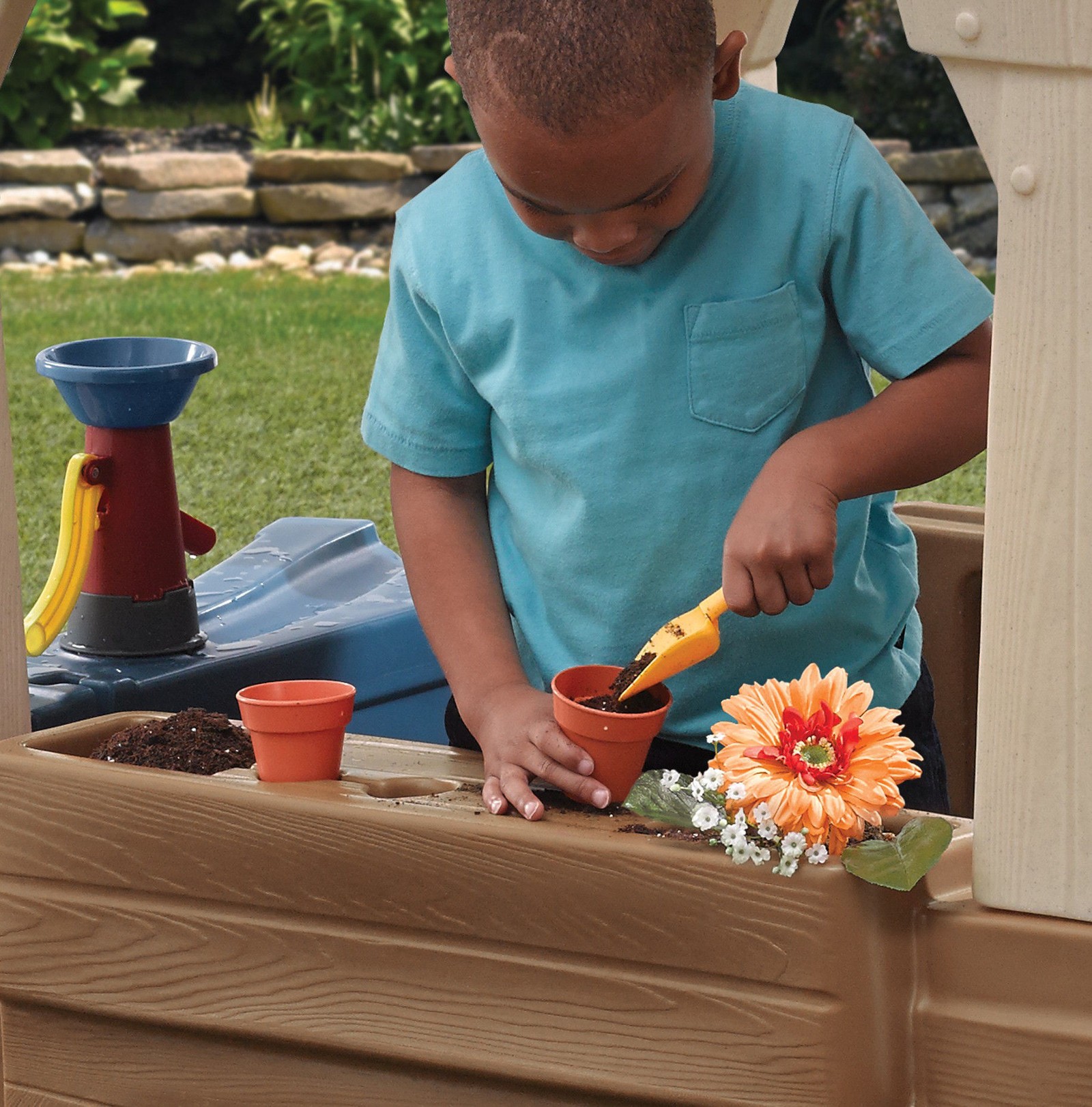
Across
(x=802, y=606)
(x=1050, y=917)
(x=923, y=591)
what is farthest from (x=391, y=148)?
(x=1050, y=917)

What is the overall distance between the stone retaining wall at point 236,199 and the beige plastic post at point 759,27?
5485mm

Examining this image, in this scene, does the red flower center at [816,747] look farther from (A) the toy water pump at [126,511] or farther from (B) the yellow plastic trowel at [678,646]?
(A) the toy water pump at [126,511]

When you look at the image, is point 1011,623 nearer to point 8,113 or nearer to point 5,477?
point 5,477

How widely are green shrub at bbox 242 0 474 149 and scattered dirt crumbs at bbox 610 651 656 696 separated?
6759 millimetres

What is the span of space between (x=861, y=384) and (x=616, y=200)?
0.41 m

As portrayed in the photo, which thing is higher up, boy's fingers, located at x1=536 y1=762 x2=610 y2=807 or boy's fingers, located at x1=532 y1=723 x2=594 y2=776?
boy's fingers, located at x1=532 y1=723 x2=594 y2=776

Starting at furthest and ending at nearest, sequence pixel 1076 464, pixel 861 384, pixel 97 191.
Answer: pixel 97 191
pixel 861 384
pixel 1076 464

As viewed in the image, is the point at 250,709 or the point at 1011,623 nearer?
the point at 1011,623

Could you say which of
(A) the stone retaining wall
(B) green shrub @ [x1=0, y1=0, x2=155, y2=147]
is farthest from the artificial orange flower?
(B) green shrub @ [x1=0, y1=0, x2=155, y2=147]

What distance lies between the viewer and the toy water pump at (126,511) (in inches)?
76.0

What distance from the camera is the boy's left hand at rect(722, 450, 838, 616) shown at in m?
1.24

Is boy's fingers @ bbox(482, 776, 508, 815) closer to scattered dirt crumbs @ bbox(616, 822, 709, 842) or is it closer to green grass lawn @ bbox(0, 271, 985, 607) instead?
scattered dirt crumbs @ bbox(616, 822, 709, 842)

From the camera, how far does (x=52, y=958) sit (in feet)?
4.62

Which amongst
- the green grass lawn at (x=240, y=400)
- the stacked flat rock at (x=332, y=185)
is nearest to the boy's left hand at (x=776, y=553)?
the green grass lawn at (x=240, y=400)
